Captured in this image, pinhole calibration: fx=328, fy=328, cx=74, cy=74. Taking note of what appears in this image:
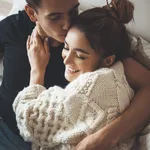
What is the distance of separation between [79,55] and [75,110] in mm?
197

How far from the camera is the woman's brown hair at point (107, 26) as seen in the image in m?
1.13

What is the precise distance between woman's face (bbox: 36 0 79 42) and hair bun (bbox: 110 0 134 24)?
0.53ft

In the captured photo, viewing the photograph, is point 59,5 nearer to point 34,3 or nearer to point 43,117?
point 34,3

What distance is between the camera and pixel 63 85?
4.25ft

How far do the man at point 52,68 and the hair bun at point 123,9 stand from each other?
0.15 m

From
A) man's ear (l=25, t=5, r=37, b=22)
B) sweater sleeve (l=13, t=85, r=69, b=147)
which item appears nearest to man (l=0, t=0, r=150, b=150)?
man's ear (l=25, t=5, r=37, b=22)

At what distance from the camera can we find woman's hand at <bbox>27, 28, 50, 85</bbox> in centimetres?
124

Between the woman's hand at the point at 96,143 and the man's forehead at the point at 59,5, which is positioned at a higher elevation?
the man's forehead at the point at 59,5

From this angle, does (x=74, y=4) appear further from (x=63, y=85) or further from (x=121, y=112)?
(x=121, y=112)

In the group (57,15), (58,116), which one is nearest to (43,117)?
(58,116)

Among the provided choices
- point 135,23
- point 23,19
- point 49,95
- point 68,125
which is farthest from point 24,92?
point 135,23

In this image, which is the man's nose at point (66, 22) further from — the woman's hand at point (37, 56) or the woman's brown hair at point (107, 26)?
the woman's hand at point (37, 56)

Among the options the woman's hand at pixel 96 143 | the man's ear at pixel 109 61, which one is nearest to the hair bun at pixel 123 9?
the man's ear at pixel 109 61

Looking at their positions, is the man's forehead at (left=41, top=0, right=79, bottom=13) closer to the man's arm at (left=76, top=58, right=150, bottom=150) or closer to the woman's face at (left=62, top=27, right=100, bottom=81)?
the woman's face at (left=62, top=27, right=100, bottom=81)
